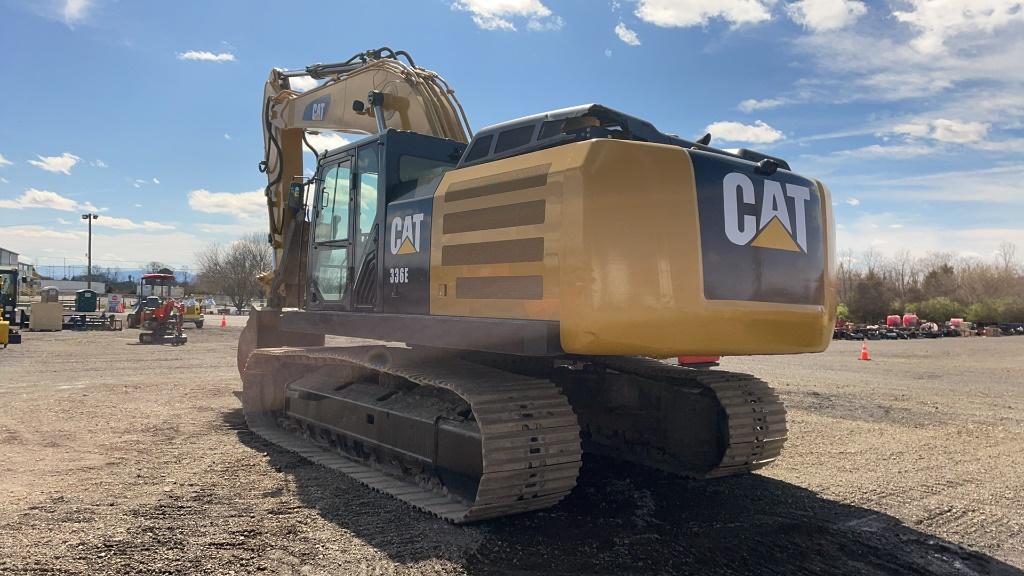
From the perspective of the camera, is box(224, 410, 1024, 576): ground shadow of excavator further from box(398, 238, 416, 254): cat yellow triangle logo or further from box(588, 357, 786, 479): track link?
box(398, 238, 416, 254): cat yellow triangle logo

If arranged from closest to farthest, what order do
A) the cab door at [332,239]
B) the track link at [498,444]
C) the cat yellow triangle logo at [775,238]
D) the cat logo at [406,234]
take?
the track link at [498,444] → the cat yellow triangle logo at [775,238] → the cat logo at [406,234] → the cab door at [332,239]

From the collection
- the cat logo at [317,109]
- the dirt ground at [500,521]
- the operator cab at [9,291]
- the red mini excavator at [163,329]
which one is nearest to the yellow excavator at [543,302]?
the dirt ground at [500,521]

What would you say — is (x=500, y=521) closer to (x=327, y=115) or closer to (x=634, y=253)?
(x=634, y=253)

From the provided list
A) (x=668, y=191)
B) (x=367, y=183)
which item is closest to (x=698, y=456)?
(x=668, y=191)

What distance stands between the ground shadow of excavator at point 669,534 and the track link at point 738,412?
25cm

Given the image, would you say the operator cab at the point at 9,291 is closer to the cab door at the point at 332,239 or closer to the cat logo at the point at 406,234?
the cab door at the point at 332,239

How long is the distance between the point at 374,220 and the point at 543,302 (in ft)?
7.32

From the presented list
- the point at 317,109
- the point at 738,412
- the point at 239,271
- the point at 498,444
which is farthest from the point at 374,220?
the point at 239,271

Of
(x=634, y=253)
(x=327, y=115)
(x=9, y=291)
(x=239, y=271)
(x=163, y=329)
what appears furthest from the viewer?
(x=239, y=271)

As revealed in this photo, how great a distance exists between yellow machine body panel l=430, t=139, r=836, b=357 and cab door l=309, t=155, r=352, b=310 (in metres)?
1.63

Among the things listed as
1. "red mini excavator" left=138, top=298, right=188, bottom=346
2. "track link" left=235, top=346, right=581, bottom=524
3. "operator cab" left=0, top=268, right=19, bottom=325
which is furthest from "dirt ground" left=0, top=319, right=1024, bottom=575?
"operator cab" left=0, top=268, right=19, bottom=325

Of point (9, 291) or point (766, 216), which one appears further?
point (9, 291)

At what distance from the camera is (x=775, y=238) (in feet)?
15.1

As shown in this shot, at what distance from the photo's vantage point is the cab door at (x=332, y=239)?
20.5 ft
